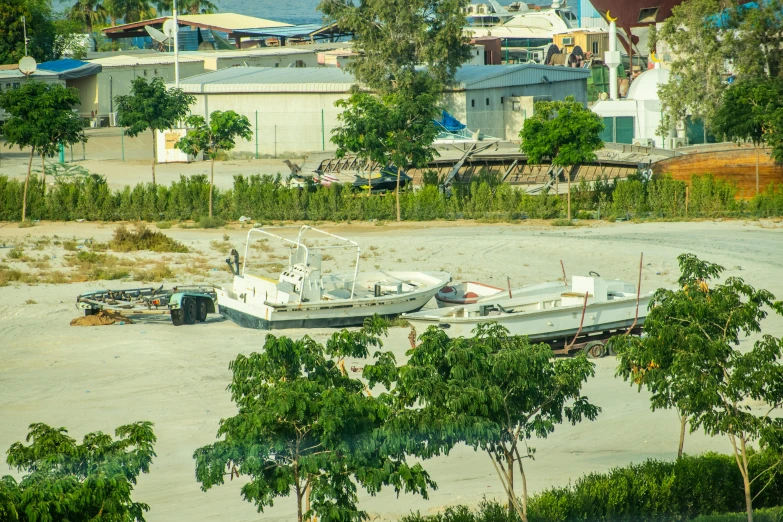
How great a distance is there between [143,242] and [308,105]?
75.6 feet

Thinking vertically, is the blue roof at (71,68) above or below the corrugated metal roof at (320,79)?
above

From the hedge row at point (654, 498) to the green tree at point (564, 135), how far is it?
71.5 ft

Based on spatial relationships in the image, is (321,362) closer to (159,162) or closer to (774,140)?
(774,140)

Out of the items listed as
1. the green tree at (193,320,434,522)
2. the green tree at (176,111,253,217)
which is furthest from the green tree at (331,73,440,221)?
the green tree at (193,320,434,522)

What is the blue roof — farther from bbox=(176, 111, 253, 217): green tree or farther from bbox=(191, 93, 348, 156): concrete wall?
bbox=(176, 111, 253, 217): green tree

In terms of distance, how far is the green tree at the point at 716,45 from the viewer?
45906mm

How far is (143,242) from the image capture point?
29750 millimetres

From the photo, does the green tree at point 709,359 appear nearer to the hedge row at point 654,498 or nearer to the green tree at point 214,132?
the hedge row at point 654,498

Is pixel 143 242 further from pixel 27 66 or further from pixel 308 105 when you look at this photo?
pixel 27 66

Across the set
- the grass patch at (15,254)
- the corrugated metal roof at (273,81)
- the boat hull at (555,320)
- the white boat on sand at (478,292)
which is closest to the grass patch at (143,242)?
the grass patch at (15,254)

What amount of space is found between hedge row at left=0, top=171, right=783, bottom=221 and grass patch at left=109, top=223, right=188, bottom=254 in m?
5.65

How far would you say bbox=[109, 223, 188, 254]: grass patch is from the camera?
29344 millimetres

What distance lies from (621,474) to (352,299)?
9945mm

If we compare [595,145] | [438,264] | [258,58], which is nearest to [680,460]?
[438,264]
